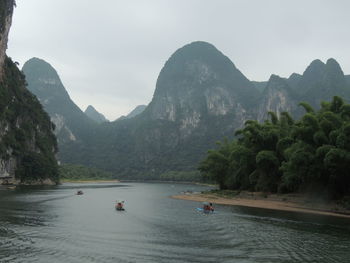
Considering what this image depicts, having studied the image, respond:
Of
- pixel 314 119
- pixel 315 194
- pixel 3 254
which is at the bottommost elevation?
pixel 3 254

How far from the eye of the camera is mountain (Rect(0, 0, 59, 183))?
99.7m

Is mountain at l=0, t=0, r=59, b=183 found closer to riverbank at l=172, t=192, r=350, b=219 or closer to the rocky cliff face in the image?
the rocky cliff face

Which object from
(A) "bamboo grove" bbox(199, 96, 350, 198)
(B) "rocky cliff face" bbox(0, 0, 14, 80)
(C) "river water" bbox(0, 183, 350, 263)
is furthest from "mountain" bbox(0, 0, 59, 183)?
(C) "river water" bbox(0, 183, 350, 263)

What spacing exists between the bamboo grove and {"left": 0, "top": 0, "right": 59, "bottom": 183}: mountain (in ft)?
213

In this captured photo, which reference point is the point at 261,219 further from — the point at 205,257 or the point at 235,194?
the point at 235,194

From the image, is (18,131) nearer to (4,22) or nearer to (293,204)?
(4,22)

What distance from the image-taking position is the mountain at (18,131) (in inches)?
3925

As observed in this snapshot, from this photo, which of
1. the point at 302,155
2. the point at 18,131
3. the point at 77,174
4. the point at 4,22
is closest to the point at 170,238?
the point at 302,155

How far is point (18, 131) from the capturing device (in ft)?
362

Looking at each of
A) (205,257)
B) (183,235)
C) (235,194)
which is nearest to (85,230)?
(183,235)

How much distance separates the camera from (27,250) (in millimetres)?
19203

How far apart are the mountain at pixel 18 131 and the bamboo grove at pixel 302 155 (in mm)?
65009

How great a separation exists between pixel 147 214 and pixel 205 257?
19.6 meters

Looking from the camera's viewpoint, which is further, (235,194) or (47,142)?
(47,142)
